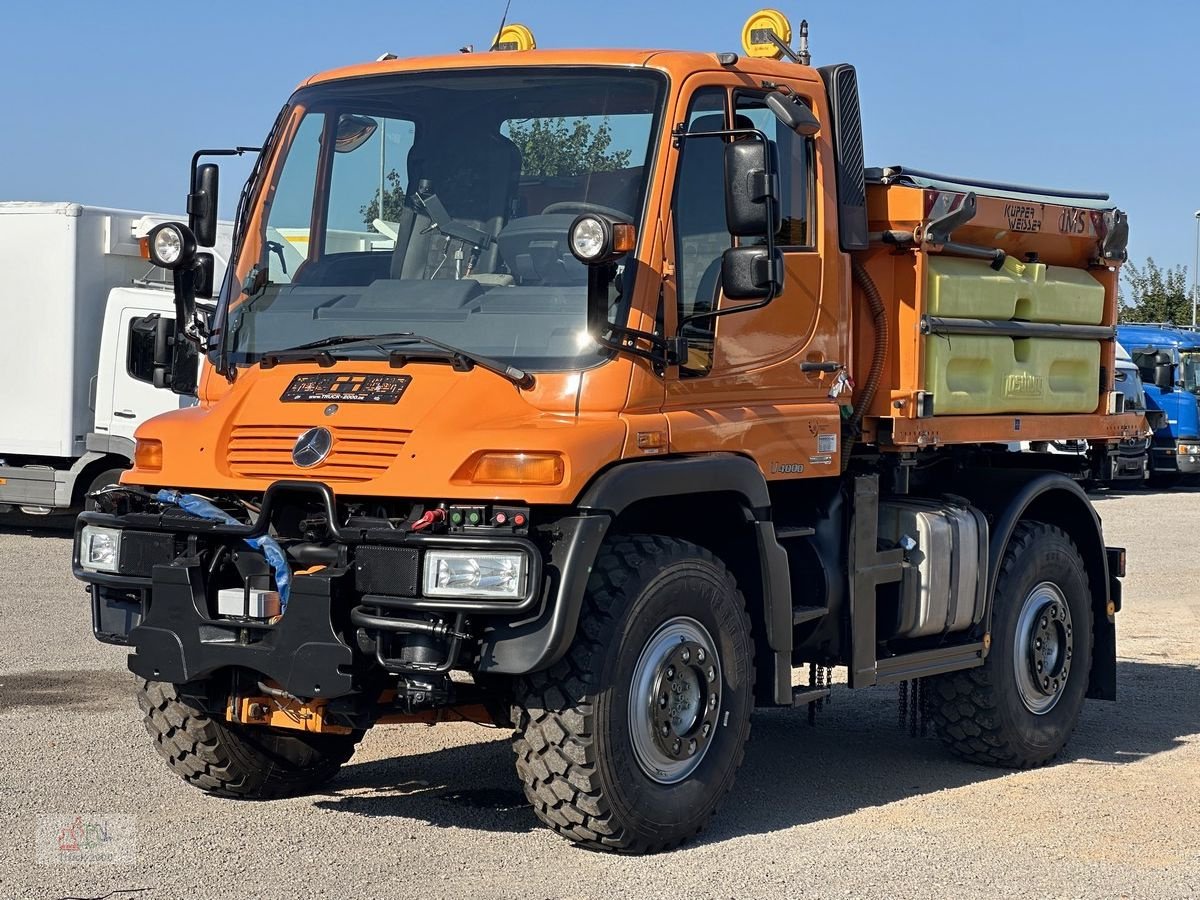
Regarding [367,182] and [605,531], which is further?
[367,182]

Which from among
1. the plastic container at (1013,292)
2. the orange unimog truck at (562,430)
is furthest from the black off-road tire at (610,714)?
the plastic container at (1013,292)

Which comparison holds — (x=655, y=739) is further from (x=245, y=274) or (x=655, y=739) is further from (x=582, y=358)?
(x=245, y=274)

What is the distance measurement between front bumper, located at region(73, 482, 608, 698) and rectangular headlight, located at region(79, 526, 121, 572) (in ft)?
0.90

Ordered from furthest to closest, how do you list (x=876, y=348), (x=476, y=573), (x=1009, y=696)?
(x=1009, y=696) < (x=876, y=348) < (x=476, y=573)

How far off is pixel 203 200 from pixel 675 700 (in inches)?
107

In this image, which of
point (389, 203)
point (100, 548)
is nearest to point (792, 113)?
point (389, 203)

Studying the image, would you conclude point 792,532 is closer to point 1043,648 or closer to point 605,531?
point 605,531

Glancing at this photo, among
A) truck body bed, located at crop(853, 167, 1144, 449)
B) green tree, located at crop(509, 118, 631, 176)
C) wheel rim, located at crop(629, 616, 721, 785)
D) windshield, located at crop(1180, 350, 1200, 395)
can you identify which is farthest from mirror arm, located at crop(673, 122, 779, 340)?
windshield, located at crop(1180, 350, 1200, 395)

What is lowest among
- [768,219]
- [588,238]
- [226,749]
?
[226,749]

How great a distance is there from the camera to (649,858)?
625cm

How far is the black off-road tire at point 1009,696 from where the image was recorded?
27.3 feet

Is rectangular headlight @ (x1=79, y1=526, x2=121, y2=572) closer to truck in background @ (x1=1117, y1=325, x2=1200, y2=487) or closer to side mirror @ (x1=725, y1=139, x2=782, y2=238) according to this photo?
side mirror @ (x1=725, y1=139, x2=782, y2=238)

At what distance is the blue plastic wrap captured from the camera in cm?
593

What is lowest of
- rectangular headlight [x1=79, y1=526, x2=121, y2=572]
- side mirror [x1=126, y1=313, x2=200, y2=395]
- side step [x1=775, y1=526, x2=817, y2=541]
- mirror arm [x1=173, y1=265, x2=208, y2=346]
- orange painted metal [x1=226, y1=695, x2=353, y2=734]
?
orange painted metal [x1=226, y1=695, x2=353, y2=734]
